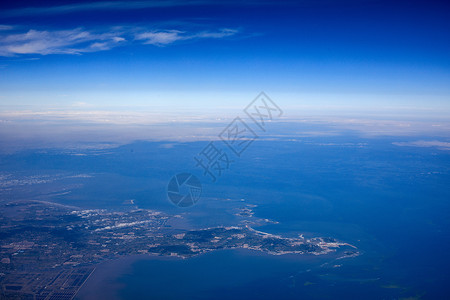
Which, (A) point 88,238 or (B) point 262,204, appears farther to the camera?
(B) point 262,204

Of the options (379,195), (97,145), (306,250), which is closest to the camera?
(306,250)

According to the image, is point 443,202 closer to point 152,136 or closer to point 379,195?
point 379,195

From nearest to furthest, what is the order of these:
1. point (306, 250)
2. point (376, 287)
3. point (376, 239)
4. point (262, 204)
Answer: point (376, 287), point (306, 250), point (376, 239), point (262, 204)

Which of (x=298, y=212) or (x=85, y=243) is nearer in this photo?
(x=85, y=243)

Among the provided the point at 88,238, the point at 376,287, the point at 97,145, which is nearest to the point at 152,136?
the point at 97,145

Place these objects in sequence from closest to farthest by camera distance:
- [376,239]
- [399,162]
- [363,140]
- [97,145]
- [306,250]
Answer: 1. [306,250]
2. [376,239]
3. [399,162]
4. [97,145]
5. [363,140]

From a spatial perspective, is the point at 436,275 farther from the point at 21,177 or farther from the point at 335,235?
the point at 21,177

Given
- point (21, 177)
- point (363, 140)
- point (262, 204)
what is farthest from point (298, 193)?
point (363, 140)

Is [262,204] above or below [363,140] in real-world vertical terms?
below

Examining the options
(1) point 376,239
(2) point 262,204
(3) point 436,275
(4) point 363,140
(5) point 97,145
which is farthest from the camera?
(4) point 363,140
